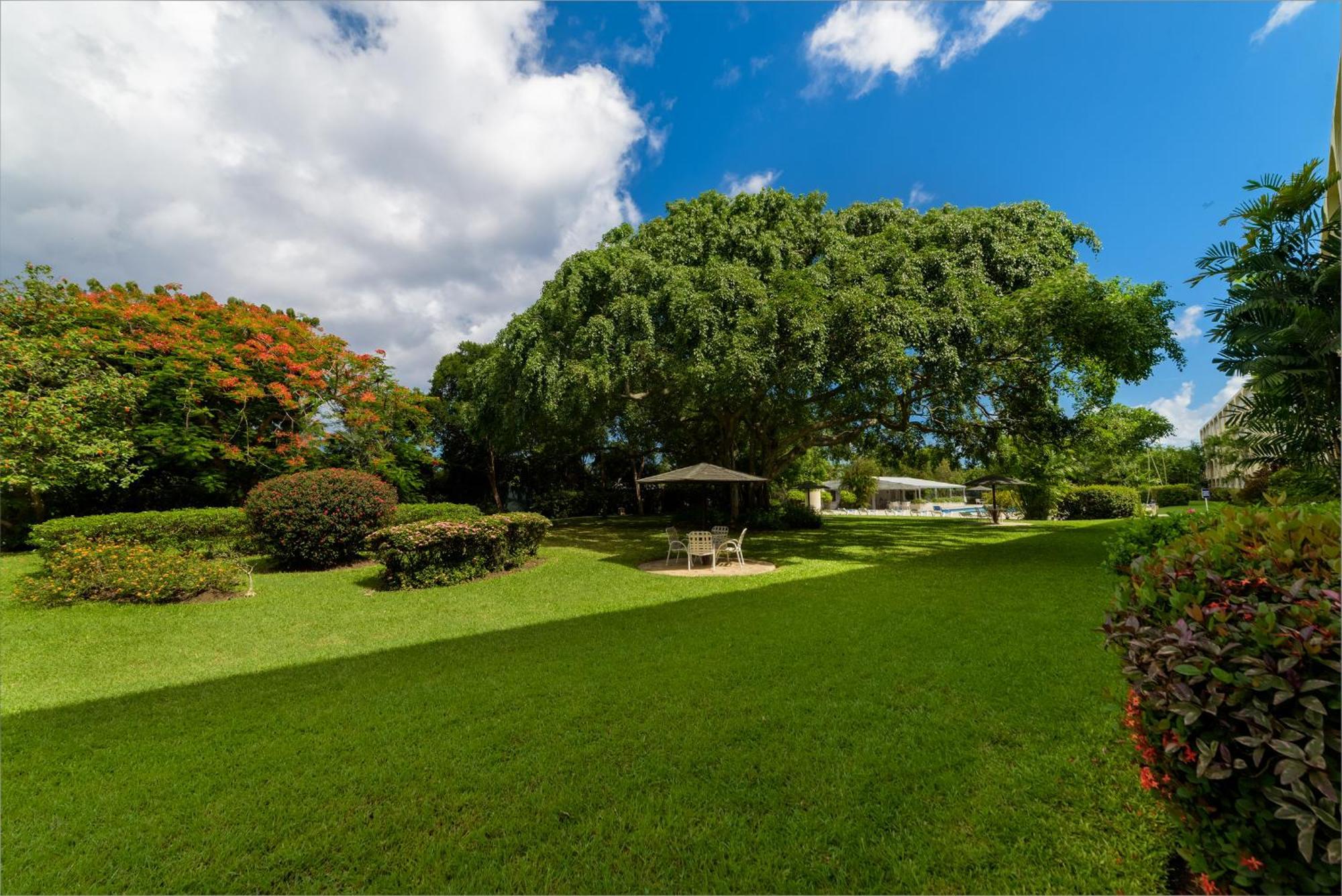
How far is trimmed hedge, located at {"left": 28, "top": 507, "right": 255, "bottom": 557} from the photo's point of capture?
8695 millimetres

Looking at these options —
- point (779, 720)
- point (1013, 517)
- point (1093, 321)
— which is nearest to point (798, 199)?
point (1093, 321)

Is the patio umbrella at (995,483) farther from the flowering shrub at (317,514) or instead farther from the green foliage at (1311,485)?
the flowering shrub at (317,514)

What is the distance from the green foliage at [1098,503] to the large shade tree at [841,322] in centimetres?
1475

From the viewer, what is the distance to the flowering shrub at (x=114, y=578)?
7.23 meters

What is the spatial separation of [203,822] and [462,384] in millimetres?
23180

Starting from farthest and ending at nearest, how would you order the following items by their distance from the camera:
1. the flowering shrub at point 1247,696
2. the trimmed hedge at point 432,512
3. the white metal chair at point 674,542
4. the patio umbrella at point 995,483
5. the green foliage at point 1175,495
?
the green foliage at point 1175,495 → the patio umbrella at point 995,483 → the trimmed hedge at point 432,512 → the white metal chair at point 674,542 → the flowering shrub at point 1247,696

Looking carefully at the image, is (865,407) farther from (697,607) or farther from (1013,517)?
(1013,517)

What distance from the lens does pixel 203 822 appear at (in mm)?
2539

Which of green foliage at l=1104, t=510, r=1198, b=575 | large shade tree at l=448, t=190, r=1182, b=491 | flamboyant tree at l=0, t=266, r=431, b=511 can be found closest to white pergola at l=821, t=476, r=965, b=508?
large shade tree at l=448, t=190, r=1182, b=491

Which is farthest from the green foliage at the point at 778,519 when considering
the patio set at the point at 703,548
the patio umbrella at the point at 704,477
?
the patio set at the point at 703,548

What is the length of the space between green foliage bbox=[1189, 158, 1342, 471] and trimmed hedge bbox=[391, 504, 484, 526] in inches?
493

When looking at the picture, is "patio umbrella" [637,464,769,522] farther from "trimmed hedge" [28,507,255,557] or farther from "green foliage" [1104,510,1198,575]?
"trimmed hedge" [28,507,255,557]

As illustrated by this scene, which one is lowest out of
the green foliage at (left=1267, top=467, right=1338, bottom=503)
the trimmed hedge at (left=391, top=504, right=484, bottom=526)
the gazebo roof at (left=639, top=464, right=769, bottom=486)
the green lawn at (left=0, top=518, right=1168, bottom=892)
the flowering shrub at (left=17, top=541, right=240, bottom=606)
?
the green lawn at (left=0, top=518, right=1168, bottom=892)

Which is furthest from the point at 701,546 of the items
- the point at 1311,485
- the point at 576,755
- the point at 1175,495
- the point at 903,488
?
the point at 1175,495
